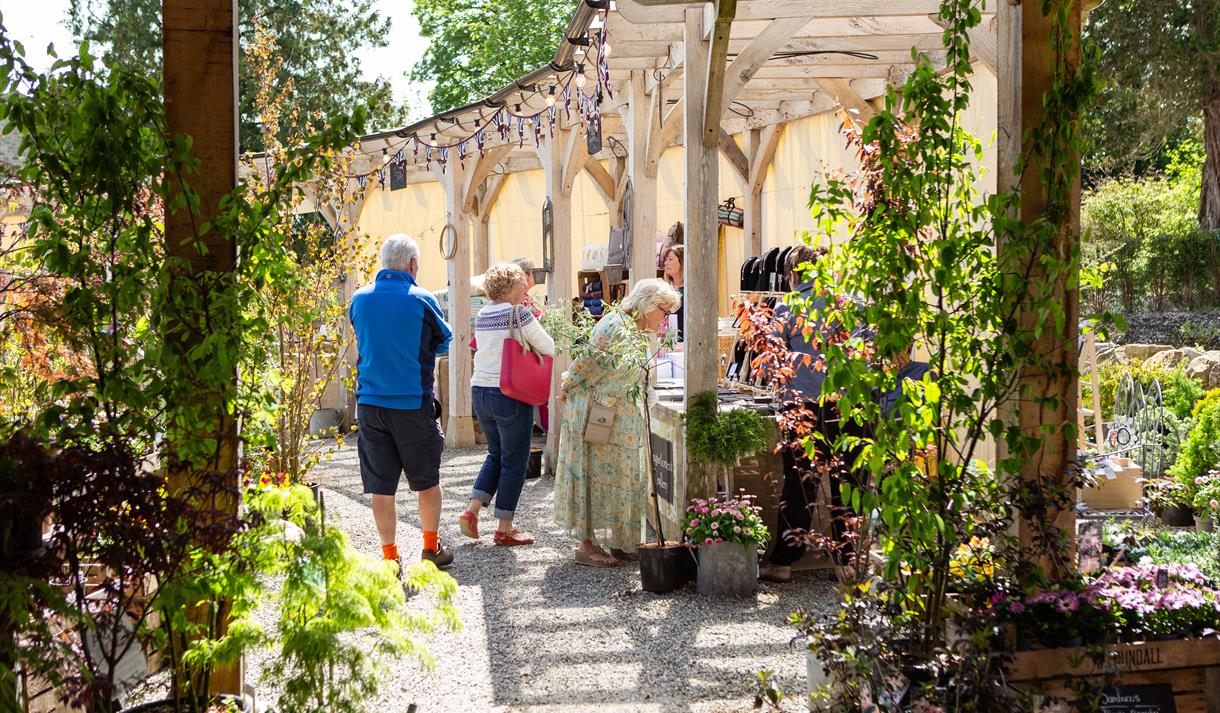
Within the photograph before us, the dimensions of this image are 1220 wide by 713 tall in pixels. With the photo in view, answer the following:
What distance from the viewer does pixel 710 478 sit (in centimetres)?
570

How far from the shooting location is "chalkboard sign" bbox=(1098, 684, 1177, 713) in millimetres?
2965

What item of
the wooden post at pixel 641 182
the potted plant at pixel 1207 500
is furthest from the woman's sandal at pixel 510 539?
the potted plant at pixel 1207 500

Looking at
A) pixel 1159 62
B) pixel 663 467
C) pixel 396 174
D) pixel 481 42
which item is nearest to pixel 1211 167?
pixel 1159 62

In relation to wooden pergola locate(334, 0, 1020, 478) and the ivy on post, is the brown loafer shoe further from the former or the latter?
the ivy on post

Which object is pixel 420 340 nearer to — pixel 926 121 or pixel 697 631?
pixel 697 631

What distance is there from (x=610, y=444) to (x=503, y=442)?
2.24 ft

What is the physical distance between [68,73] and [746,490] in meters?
4.16

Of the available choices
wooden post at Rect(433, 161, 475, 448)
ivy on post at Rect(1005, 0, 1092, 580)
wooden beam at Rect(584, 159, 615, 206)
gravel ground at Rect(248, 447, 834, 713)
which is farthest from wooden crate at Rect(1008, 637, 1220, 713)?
wooden beam at Rect(584, 159, 615, 206)

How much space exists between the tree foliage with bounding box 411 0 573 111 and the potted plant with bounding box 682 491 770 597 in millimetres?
19899

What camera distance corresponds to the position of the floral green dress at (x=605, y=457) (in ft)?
19.8

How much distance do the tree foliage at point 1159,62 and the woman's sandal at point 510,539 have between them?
10114 mm

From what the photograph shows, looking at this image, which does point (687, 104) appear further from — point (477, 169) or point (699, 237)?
point (477, 169)

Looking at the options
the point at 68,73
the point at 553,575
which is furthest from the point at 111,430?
the point at 553,575

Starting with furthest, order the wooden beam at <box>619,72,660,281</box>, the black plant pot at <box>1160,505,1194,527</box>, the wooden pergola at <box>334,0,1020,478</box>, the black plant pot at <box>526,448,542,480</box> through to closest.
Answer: the black plant pot at <box>526,448,542,480</box> < the wooden beam at <box>619,72,660,281</box> < the black plant pot at <box>1160,505,1194,527</box> < the wooden pergola at <box>334,0,1020,478</box>
